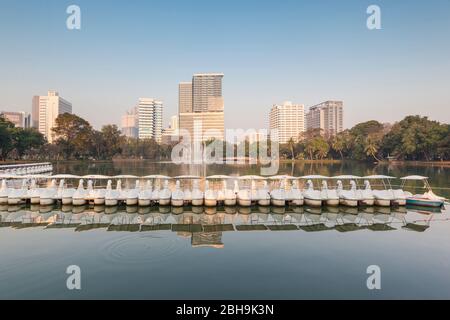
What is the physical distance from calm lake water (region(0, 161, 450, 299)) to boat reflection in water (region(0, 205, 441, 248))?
2.9 inches

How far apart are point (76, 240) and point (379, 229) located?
18.0 meters

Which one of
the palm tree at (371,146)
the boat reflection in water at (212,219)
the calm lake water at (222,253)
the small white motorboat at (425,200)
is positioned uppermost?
A: the palm tree at (371,146)

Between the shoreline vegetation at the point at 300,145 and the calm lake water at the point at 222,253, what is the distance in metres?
61.1

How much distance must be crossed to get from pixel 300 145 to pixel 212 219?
10985cm

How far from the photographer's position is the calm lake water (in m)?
10.3

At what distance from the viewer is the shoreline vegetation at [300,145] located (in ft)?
259

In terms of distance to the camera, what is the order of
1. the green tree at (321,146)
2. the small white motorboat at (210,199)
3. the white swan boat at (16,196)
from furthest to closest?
the green tree at (321,146) → the white swan boat at (16,196) → the small white motorboat at (210,199)

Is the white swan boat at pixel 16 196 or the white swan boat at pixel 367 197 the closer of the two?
the white swan boat at pixel 367 197

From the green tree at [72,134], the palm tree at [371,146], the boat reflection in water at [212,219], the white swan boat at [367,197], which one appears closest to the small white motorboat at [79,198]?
the boat reflection in water at [212,219]

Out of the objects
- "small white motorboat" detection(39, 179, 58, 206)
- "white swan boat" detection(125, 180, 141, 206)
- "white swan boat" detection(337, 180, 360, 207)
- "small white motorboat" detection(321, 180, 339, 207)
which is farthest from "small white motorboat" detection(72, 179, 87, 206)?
"white swan boat" detection(337, 180, 360, 207)

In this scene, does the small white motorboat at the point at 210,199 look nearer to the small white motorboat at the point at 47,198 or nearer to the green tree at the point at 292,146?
the small white motorboat at the point at 47,198

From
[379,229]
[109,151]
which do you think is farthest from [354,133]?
[379,229]
